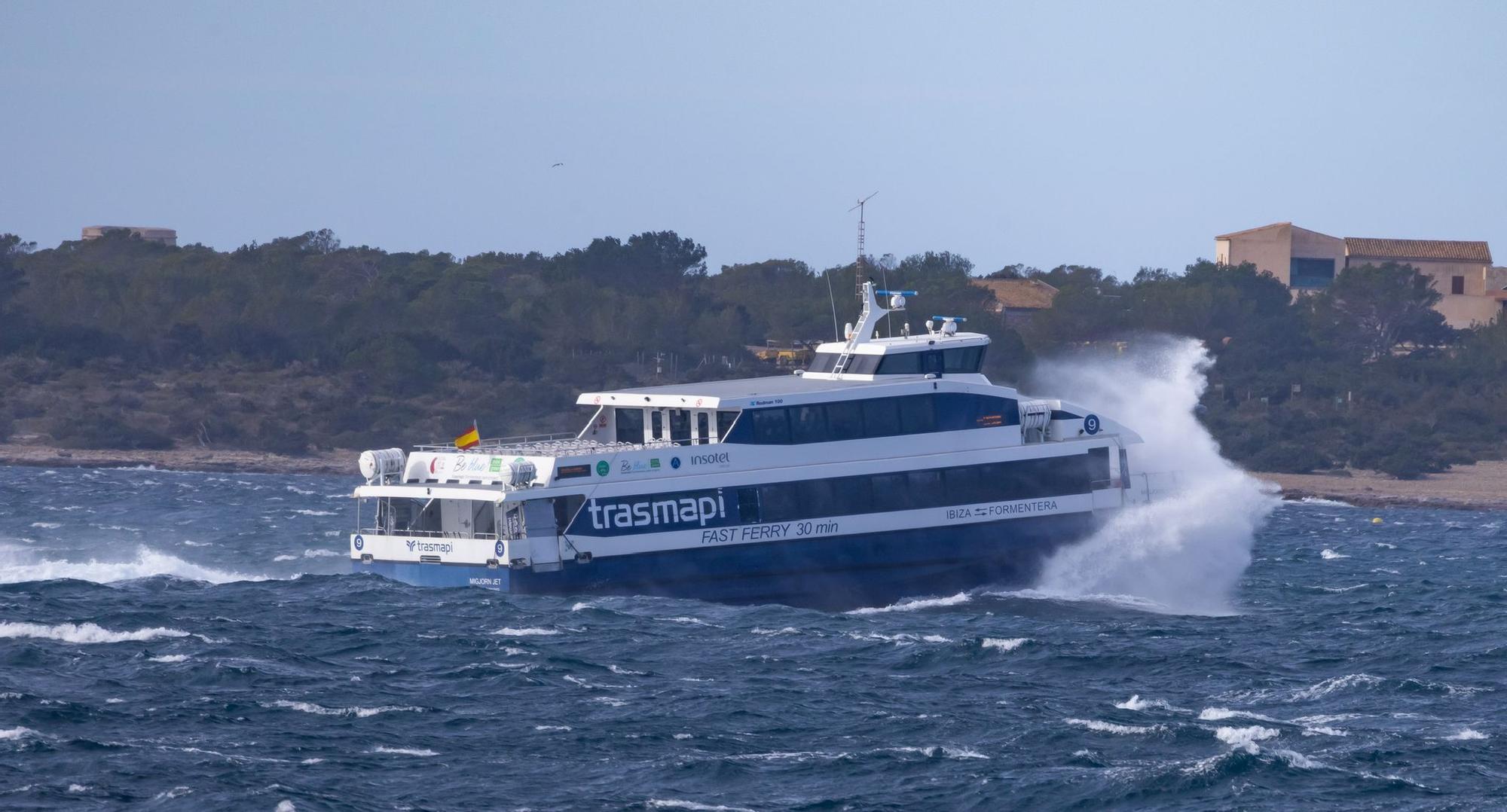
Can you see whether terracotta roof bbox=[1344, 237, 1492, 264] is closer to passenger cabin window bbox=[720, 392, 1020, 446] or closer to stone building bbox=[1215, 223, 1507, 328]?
stone building bbox=[1215, 223, 1507, 328]

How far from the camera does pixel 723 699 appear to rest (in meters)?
21.8

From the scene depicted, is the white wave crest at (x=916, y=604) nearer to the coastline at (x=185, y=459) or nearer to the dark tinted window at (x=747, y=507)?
the dark tinted window at (x=747, y=507)

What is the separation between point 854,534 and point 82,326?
75.7 metres

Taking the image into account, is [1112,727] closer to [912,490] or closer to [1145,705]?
[1145,705]

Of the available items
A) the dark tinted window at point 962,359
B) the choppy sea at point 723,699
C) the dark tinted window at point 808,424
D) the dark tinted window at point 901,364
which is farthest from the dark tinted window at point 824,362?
the choppy sea at point 723,699

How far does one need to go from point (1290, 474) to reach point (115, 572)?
5635 cm

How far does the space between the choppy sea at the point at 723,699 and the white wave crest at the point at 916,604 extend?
0.08 metres

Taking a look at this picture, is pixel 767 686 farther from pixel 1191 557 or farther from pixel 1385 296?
pixel 1385 296

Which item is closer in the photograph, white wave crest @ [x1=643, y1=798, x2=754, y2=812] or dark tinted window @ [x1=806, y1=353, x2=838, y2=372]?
white wave crest @ [x1=643, y1=798, x2=754, y2=812]

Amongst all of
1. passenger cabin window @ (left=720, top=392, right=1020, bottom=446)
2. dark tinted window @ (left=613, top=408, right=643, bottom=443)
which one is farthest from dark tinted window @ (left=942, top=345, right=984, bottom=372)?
dark tinted window @ (left=613, top=408, right=643, bottom=443)

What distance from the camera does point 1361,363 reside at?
9281 centimetres

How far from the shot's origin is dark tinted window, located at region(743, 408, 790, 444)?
30.2 m

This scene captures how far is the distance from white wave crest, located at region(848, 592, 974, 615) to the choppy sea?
78mm

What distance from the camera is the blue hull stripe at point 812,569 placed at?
29.2 metres
